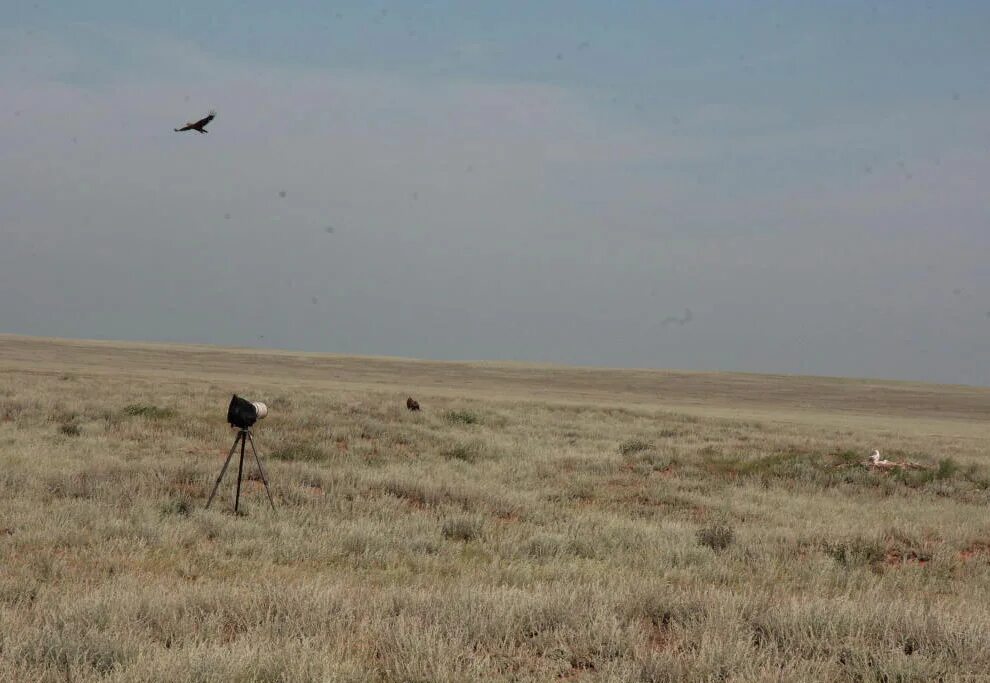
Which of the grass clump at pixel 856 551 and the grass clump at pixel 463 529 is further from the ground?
the grass clump at pixel 856 551

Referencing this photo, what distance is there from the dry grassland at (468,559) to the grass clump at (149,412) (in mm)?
103

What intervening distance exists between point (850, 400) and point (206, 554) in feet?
225

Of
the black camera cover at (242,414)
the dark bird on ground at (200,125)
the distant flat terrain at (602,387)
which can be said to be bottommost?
the distant flat terrain at (602,387)

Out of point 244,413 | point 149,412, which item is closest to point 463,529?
point 244,413

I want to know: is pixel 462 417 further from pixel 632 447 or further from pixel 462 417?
pixel 632 447

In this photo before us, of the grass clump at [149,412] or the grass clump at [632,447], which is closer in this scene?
the grass clump at [632,447]

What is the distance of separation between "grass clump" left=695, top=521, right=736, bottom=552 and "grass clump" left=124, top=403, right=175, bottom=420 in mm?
14212

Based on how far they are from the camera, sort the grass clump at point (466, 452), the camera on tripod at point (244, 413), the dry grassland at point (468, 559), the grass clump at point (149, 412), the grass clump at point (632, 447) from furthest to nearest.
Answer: the grass clump at point (149, 412) < the grass clump at point (632, 447) < the grass clump at point (466, 452) < the camera on tripod at point (244, 413) < the dry grassland at point (468, 559)

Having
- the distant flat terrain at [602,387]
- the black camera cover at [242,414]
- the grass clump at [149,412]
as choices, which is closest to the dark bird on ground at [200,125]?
the black camera cover at [242,414]

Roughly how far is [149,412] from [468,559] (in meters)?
14.2

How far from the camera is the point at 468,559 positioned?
861cm

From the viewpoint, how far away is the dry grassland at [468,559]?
5.00 m

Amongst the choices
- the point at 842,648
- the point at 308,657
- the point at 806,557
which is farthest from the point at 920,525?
the point at 308,657

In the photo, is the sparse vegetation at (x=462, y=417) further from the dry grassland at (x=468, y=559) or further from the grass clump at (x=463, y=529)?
the grass clump at (x=463, y=529)
